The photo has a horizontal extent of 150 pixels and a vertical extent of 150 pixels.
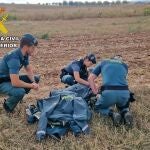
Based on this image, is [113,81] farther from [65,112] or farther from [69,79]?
[69,79]

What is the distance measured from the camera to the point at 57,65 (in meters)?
12.5

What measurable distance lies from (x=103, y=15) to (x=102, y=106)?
85.3 feet

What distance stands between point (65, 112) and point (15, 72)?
3.60ft

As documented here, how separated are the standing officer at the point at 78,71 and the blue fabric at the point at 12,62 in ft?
3.43

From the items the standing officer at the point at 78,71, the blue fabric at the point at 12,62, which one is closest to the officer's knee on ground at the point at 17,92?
the blue fabric at the point at 12,62

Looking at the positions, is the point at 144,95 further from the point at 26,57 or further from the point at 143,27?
the point at 143,27

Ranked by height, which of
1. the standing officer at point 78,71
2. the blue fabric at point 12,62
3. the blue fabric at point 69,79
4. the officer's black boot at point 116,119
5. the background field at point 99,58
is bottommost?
the background field at point 99,58

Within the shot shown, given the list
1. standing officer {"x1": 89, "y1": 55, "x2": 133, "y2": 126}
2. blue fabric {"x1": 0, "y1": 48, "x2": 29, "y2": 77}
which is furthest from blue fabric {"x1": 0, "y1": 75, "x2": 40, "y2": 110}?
standing officer {"x1": 89, "y1": 55, "x2": 133, "y2": 126}

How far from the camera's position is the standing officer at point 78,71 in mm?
7805

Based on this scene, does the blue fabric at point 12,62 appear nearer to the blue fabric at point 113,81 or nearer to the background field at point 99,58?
the background field at point 99,58

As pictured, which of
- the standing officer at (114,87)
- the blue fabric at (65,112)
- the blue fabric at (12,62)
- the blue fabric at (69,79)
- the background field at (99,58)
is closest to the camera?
the background field at (99,58)

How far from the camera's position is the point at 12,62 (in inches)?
278

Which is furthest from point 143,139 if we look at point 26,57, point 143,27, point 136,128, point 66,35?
point 143,27

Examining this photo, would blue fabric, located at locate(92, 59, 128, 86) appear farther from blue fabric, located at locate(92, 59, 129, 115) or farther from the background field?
the background field
